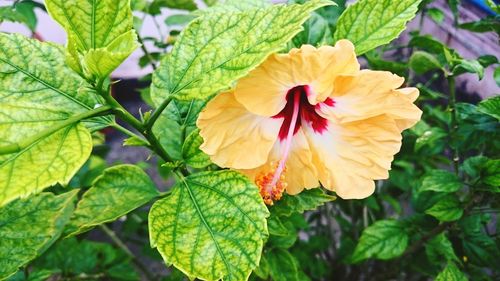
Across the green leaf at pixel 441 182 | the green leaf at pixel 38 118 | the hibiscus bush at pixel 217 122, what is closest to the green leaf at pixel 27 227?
the hibiscus bush at pixel 217 122

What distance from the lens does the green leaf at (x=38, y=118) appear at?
1.95ft

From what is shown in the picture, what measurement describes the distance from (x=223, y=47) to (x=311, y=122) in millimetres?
224

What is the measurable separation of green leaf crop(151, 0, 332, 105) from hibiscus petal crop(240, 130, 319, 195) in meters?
0.19

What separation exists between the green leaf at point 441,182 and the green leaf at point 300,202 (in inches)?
13.4

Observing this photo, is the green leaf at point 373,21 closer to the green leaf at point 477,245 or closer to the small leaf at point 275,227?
the small leaf at point 275,227

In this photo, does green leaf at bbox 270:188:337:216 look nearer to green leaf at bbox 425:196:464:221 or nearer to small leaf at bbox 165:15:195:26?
green leaf at bbox 425:196:464:221

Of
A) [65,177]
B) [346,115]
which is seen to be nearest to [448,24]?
[346,115]

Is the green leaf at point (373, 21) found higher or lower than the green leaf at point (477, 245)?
higher

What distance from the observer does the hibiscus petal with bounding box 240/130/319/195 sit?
2.64 feet

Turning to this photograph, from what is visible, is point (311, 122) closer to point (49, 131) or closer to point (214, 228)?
point (214, 228)

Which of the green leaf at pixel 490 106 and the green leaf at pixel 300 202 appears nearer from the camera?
the green leaf at pixel 300 202

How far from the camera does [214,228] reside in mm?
693

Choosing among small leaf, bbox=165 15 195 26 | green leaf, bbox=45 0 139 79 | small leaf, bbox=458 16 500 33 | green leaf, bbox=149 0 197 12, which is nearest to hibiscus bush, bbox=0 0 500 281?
green leaf, bbox=45 0 139 79

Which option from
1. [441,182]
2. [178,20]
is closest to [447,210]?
[441,182]
